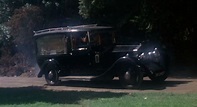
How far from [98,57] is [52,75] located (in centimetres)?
221

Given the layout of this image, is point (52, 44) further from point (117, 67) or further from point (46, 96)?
point (46, 96)

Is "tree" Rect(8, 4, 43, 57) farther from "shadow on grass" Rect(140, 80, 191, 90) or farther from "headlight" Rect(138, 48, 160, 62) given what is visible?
"headlight" Rect(138, 48, 160, 62)

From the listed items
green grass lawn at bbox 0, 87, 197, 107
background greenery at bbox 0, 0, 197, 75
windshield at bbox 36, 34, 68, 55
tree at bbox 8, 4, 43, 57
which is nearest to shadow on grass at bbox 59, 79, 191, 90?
windshield at bbox 36, 34, 68, 55

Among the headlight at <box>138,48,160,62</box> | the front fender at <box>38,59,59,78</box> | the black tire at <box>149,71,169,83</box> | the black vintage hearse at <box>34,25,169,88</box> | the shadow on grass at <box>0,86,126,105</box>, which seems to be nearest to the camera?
the shadow on grass at <box>0,86,126,105</box>

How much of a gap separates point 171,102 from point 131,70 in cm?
351

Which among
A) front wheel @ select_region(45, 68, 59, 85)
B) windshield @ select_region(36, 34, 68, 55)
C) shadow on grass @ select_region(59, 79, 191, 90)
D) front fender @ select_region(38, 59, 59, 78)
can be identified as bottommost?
shadow on grass @ select_region(59, 79, 191, 90)

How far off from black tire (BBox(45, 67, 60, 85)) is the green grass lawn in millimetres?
2343

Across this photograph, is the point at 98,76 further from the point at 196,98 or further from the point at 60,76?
the point at 196,98

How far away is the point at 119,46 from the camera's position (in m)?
15.5

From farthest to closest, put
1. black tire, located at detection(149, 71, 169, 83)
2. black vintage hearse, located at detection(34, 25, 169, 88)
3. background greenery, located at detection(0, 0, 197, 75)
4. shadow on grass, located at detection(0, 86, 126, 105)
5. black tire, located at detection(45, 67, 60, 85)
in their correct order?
background greenery, located at detection(0, 0, 197, 75), black tire, located at detection(45, 67, 60, 85), black tire, located at detection(149, 71, 169, 83), black vintage hearse, located at detection(34, 25, 169, 88), shadow on grass, located at detection(0, 86, 126, 105)

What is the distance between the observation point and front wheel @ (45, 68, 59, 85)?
54.5 ft

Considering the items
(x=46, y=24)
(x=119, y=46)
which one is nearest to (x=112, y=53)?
(x=119, y=46)

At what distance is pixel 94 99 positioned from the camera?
12180 mm

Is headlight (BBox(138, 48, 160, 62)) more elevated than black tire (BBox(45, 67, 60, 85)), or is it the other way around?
headlight (BBox(138, 48, 160, 62))
